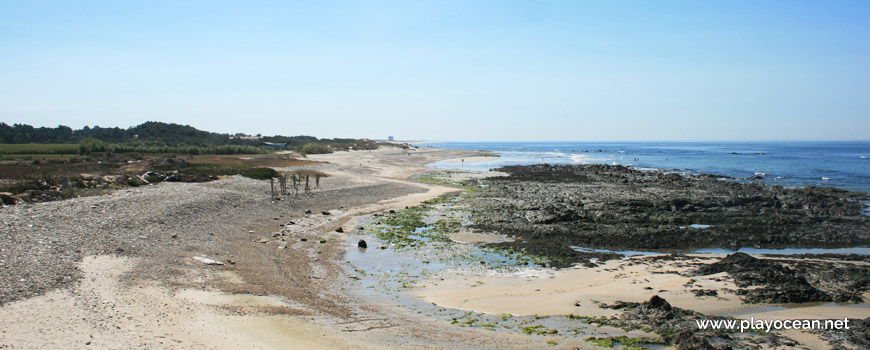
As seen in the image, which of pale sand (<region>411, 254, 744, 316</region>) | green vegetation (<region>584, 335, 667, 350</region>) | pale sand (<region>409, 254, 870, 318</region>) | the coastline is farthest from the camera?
pale sand (<region>411, 254, 744, 316</region>)

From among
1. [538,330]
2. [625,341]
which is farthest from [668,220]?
[538,330]

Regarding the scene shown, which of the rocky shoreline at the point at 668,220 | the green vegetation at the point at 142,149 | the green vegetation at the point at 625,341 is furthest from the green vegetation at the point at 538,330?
the green vegetation at the point at 142,149

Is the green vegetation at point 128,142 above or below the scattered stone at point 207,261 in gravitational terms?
→ above

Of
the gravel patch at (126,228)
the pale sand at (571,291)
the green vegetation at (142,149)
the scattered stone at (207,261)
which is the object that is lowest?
the pale sand at (571,291)

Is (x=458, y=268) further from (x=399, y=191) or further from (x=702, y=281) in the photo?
(x=399, y=191)

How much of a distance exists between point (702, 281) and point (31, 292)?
15.7m

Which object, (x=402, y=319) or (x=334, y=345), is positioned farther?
(x=402, y=319)

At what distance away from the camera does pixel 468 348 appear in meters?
8.20

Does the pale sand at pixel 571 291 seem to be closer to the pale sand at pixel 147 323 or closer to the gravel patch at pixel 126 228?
the pale sand at pixel 147 323

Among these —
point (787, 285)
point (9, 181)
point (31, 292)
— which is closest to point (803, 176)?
point (787, 285)

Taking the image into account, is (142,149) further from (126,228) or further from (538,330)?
(538,330)

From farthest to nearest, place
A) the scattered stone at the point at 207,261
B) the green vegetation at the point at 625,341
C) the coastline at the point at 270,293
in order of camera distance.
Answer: the scattered stone at the point at 207,261 → the green vegetation at the point at 625,341 → the coastline at the point at 270,293

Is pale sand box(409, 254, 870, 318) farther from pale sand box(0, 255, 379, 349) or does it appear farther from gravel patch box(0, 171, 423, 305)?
gravel patch box(0, 171, 423, 305)


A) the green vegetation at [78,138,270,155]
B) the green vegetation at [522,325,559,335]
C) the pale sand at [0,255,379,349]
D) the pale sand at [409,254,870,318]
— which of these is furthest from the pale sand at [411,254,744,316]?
the green vegetation at [78,138,270,155]
